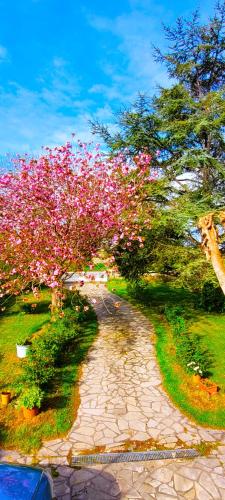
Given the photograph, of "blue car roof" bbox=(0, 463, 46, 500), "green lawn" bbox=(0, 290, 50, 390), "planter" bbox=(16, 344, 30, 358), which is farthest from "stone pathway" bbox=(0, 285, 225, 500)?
"green lawn" bbox=(0, 290, 50, 390)

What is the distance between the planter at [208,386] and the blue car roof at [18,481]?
587cm

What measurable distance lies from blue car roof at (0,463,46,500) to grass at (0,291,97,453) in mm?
2677

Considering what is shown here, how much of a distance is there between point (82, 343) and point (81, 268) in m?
3.81

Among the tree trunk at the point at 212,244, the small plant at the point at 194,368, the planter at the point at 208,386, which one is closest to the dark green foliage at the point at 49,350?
the small plant at the point at 194,368

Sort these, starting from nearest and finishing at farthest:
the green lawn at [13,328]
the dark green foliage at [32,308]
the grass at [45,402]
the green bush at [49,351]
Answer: the grass at [45,402]
the green bush at [49,351]
the green lawn at [13,328]
the dark green foliage at [32,308]

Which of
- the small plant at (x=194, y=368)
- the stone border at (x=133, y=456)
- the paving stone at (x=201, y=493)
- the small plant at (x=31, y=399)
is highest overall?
the small plant at (x=31, y=399)

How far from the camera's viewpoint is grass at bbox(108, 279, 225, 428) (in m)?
8.31

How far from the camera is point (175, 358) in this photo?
11.6 meters

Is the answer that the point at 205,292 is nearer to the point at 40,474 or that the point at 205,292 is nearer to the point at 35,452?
the point at 35,452

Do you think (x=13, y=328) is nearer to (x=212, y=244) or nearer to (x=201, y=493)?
(x=201, y=493)

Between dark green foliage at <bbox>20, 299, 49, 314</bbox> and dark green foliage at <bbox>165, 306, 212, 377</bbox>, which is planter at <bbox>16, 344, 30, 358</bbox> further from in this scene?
dark green foliage at <bbox>20, 299, 49, 314</bbox>

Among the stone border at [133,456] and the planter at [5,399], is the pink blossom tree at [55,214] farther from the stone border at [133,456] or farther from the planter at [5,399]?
the stone border at [133,456]

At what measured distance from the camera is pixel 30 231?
11.4m

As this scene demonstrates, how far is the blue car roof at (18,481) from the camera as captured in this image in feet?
12.2
